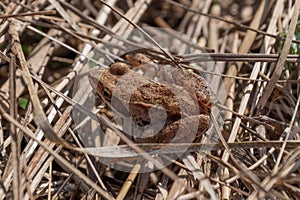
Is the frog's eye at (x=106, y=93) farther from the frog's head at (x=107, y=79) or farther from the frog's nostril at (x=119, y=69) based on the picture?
the frog's nostril at (x=119, y=69)

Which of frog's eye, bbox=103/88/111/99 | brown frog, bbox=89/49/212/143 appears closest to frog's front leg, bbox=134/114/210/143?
brown frog, bbox=89/49/212/143

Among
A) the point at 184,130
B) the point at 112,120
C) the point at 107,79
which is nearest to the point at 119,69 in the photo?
the point at 107,79

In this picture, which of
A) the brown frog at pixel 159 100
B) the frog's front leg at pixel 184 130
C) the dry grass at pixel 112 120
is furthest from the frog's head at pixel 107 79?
the frog's front leg at pixel 184 130

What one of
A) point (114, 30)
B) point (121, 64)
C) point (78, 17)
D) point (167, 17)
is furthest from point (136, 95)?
point (167, 17)

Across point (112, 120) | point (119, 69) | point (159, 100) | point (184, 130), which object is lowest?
point (112, 120)

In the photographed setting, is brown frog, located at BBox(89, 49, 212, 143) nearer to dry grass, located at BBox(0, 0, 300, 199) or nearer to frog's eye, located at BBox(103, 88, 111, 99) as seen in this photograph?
frog's eye, located at BBox(103, 88, 111, 99)

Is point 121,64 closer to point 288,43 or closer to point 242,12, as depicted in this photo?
Result: point 288,43

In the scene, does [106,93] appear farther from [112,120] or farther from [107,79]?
[112,120]

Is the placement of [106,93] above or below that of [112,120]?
above

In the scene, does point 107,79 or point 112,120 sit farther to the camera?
point 112,120
